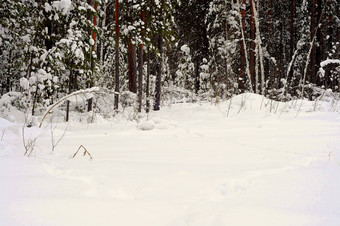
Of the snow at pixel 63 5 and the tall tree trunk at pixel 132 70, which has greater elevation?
the snow at pixel 63 5

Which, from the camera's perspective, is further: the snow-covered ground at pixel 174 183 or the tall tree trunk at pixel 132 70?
the tall tree trunk at pixel 132 70

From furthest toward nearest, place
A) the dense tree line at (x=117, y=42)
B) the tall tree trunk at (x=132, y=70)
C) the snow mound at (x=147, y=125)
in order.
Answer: the tall tree trunk at (x=132, y=70) < the dense tree line at (x=117, y=42) < the snow mound at (x=147, y=125)

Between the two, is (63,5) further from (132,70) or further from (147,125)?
(147,125)

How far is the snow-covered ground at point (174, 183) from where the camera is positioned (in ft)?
3.00

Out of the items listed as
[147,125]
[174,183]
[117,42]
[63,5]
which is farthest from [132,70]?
[174,183]

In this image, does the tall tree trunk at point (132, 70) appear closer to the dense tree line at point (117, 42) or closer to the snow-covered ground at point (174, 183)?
the dense tree line at point (117, 42)

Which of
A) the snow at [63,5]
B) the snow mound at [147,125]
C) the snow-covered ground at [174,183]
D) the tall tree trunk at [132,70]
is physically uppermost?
the snow at [63,5]

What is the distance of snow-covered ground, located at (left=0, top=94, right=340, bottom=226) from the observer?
36.0 inches

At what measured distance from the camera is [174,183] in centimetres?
129

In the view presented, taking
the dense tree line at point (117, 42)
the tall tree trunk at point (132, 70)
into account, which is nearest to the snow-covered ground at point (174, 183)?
the dense tree line at point (117, 42)

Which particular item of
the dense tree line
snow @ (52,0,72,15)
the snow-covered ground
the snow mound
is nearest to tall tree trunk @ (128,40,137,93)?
the dense tree line

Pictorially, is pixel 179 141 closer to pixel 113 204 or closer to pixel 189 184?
pixel 189 184

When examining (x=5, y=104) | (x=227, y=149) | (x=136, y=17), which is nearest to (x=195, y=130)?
(x=227, y=149)

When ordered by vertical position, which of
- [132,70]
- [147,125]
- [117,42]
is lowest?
[147,125]
